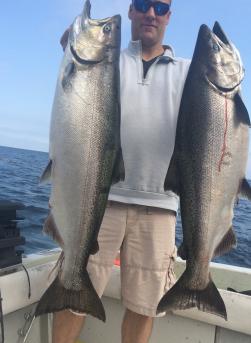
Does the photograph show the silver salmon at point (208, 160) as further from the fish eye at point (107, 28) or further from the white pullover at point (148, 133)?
the fish eye at point (107, 28)

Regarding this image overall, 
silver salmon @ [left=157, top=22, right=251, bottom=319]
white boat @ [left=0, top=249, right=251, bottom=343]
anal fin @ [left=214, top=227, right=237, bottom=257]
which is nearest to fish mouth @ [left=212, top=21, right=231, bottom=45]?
silver salmon @ [left=157, top=22, right=251, bottom=319]

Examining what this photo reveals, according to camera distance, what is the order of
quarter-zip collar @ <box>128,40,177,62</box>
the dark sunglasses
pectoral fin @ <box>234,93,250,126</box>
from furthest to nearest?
quarter-zip collar @ <box>128,40,177,62</box>
the dark sunglasses
pectoral fin @ <box>234,93,250,126</box>

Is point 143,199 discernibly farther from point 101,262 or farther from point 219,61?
point 219,61

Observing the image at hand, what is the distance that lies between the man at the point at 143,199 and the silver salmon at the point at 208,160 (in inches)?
12.7

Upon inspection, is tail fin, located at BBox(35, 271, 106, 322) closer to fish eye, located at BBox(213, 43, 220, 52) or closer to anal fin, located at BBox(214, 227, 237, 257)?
anal fin, located at BBox(214, 227, 237, 257)

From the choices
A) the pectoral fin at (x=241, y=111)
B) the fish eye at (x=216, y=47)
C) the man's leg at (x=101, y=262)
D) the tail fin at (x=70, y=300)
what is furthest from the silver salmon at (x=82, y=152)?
the pectoral fin at (x=241, y=111)

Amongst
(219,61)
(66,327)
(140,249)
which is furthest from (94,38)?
(66,327)

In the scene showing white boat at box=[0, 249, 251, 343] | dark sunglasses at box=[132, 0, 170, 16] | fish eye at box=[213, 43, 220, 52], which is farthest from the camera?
white boat at box=[0, 249, 251, 343]

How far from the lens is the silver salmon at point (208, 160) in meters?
3.11

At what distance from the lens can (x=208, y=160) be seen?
3.13 meters

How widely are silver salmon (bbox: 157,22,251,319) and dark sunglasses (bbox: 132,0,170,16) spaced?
1.94ft

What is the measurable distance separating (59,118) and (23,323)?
7.44ft

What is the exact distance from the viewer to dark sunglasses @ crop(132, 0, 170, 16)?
3643mm

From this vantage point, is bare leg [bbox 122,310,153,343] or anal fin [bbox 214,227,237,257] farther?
bare leg [bbox 122,310,153,343]
